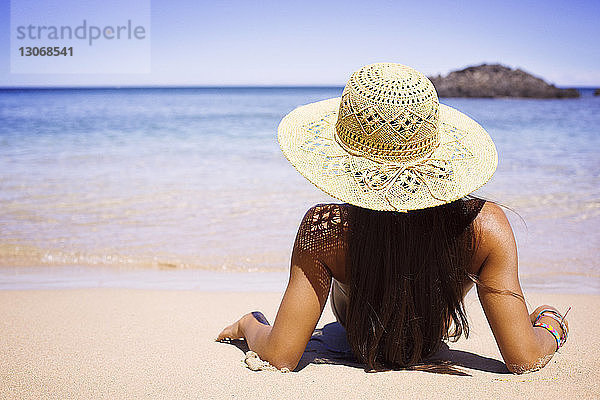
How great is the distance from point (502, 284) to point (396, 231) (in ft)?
1.31

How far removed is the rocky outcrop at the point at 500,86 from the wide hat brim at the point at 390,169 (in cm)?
4267

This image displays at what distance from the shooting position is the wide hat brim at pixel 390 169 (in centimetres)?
148

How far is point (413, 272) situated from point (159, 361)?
115 centimetres

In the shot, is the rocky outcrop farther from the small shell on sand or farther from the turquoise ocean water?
the small shell on sand

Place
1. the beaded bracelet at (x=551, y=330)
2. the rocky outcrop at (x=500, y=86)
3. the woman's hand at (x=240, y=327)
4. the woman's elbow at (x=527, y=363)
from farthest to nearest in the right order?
the rocky outcrop at (x=500, y=86)
the woman's hand at (x=240, y=327)
the beaded bracelet at (x=551, y=330)
the woman's elbow at (x=527, y=363)

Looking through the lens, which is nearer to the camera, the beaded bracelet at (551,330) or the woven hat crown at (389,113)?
the woven hat crown at (389,113)

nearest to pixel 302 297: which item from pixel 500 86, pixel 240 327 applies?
pixel 240 327

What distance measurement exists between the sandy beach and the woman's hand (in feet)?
0.14

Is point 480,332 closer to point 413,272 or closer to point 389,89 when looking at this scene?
point 413,272

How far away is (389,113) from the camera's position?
1477mm

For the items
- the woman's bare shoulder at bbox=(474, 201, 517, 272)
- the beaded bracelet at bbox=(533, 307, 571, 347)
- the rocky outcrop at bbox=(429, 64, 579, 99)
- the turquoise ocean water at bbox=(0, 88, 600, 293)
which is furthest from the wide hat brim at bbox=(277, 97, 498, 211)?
the rocky outcrop at bbox=(429, 64, 579, 99)

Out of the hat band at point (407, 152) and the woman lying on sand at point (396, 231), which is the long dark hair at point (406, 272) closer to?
the woman lying on sand at point (396, 231)

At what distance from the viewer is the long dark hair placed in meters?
1.67

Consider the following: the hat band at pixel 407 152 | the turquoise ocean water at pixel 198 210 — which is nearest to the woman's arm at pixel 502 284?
the hat band at pixel 407 152
